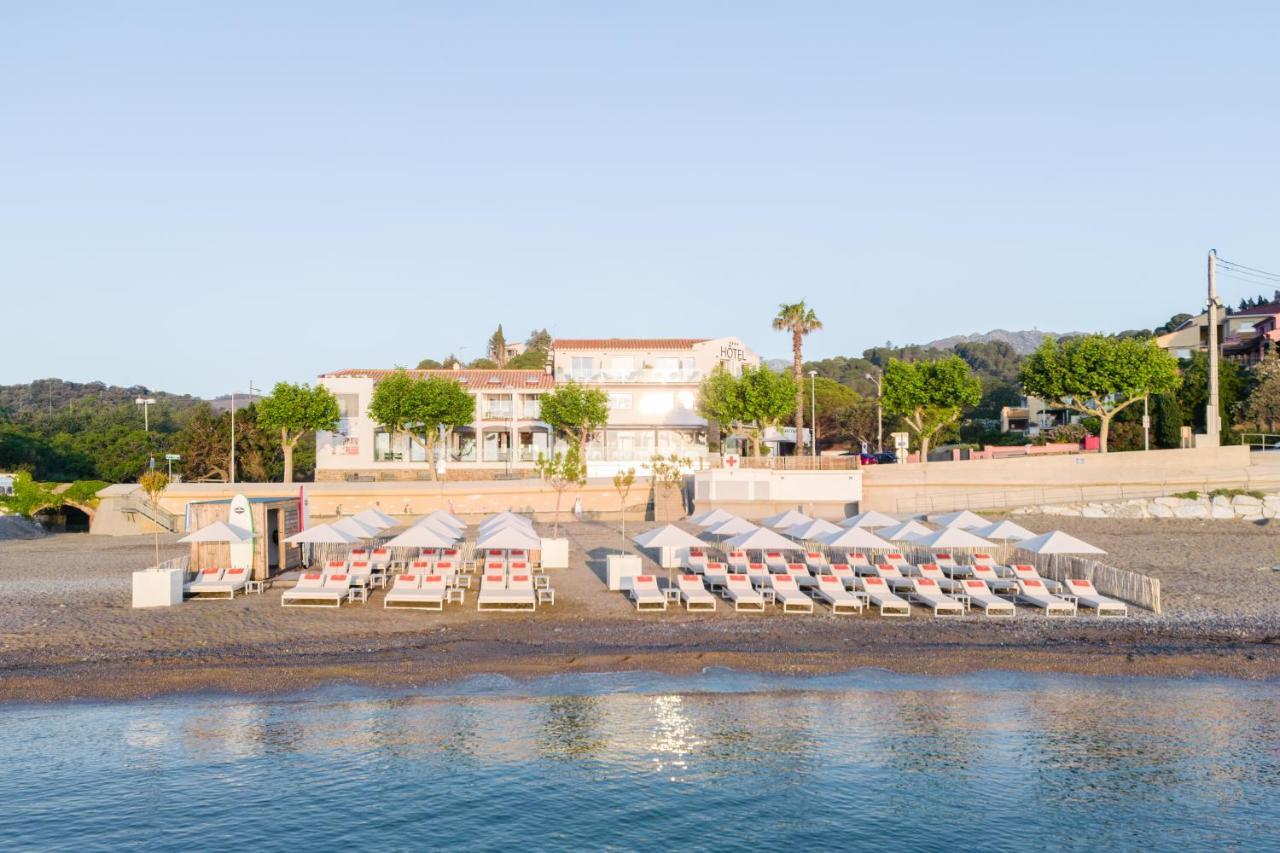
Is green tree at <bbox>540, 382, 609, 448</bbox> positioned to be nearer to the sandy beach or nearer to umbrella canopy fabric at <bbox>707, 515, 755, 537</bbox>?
umbrella canopy fabric at <bbox>707, 515, 755, 537</bbox>

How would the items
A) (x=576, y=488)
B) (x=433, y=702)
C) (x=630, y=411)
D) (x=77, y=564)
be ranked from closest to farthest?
(x=433, y=702) < (x=77, y=564) < (x=576, y=488) < (x=630, y=411)

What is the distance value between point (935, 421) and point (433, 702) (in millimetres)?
43263

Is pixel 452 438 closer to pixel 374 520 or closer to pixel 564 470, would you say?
pixel 564 470

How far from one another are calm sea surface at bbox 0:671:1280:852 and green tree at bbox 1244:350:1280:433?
1575 inches

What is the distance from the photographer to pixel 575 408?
185 ft

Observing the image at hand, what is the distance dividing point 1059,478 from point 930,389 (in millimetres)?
10102

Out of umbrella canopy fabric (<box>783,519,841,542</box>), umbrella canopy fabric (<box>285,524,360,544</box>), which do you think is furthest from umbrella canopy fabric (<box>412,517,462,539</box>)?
umbrella canopy fabric (<box>783,519,841,542</box>)

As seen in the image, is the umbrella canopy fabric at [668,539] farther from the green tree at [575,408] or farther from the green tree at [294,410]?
the green tree at [294,410]

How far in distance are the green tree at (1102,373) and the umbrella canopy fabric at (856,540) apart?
25.5 m

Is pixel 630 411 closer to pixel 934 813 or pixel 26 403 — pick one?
pixel 934 813

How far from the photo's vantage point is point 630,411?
6300cm

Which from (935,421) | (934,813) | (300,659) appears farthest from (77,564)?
(935,421)

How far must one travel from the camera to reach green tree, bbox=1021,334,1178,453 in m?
48.0

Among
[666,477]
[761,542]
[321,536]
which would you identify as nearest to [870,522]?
[761,542]
